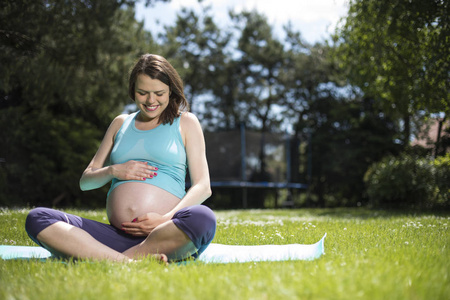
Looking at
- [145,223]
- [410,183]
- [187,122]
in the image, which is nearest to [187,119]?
[187,122]

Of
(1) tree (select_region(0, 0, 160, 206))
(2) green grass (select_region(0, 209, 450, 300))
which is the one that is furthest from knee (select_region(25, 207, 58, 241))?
(1) tree (select_region(0, 0, 160, 206))

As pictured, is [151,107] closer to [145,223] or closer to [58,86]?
[145,223]

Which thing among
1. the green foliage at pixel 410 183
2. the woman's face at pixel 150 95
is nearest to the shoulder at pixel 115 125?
the woman's face at pixel 150 95

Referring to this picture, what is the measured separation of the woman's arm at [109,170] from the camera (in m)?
3.13

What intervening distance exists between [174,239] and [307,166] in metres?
17.1

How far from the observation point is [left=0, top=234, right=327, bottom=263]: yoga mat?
3.08m

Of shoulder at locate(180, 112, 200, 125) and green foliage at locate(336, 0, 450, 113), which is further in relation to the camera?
green foliage at locate(336, 0, 450, 113)

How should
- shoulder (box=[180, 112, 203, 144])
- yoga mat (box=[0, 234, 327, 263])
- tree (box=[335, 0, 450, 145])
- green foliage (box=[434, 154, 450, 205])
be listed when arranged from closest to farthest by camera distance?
yoga mat (box=[0, 234, 327, 263])
shoulder (box=[180, 112, 203, 144])
tree (box=[335, 0, 450, 145])
green foliage (box=[434, 154, 450, 205])

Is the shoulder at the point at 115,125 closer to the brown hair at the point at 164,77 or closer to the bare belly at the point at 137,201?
the brown hair at the point at 164,77

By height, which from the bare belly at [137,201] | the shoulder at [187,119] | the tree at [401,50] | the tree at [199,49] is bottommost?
the bare belly at [137,201]

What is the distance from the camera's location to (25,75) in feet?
32.6

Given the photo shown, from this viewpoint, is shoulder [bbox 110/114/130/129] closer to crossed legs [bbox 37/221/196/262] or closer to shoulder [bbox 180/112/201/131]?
shoulder [bbox 180/112/201/131]

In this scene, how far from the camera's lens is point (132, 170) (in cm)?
313

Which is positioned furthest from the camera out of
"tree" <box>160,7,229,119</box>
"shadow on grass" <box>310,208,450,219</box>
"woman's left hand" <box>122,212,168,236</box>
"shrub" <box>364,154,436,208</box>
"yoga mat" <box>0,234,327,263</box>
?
"tree" <box>160,7,229,119</box>
